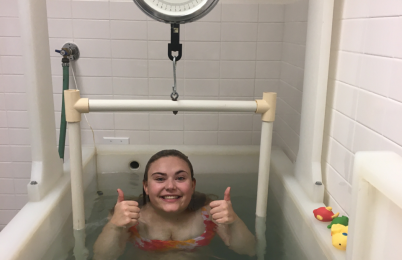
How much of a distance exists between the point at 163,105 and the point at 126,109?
0.12 metres

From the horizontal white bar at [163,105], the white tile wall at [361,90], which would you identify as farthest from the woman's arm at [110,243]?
the white tile wall at [361,90]

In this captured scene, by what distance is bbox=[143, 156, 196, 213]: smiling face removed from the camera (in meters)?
1.24

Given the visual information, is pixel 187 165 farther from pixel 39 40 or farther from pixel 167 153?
pixel 39 40

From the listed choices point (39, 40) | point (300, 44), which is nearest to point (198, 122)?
point (300, 44)

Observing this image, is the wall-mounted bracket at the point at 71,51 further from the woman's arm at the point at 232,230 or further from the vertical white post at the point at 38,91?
the woman's arm at the point at 232,230

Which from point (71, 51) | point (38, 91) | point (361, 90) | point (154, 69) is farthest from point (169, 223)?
point (71, 51)

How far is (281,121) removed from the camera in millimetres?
2010

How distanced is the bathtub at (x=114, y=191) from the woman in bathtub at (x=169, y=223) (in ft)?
0.56

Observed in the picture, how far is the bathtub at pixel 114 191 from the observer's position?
1.08 meters

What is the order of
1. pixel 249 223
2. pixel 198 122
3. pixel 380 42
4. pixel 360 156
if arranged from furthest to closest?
pixel 198 122 < pixel 249 223 < pixel 380 42 < pixel 360 156

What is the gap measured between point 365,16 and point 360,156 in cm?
57

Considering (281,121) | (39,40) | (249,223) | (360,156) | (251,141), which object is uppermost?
(39,40)

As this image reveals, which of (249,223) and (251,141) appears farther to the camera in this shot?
(251,141)

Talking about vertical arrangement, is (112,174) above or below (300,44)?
below
